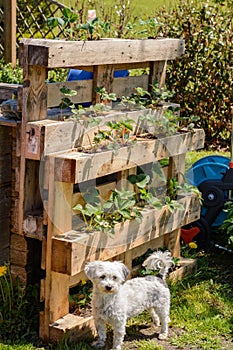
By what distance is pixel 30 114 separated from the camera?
367cm

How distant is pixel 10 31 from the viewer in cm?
1025

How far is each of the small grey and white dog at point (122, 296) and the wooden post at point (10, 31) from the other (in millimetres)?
6518

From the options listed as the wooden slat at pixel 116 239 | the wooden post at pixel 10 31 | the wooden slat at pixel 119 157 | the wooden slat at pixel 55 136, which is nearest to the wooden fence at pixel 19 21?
the wooden post at pixel 10 31

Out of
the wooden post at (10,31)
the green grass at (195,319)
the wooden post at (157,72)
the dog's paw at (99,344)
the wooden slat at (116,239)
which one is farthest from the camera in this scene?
the wooden post at (10,31)

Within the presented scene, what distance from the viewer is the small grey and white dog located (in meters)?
3.67

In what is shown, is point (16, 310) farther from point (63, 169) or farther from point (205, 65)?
point (205, 65)

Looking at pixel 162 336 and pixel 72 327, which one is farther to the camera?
pixel 162 336

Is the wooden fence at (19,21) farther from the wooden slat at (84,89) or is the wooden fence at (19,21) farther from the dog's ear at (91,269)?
the dog's ear at (91,269)

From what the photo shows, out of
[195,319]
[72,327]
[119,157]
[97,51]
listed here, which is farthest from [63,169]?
[195,319]

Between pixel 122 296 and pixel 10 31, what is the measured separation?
7104 mm

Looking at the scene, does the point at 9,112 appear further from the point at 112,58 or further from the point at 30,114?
the point at 112,58

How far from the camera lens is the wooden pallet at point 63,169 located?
3645 millimetres

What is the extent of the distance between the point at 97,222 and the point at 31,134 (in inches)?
24.8

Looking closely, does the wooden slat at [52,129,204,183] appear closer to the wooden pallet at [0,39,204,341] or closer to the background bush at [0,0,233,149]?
the wooden pallet at [0,39,204,341]
